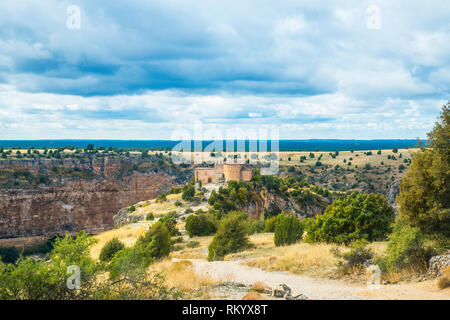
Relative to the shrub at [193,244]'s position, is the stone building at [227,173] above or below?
above

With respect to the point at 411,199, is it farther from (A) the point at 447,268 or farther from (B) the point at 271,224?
(B) the point at 271,224

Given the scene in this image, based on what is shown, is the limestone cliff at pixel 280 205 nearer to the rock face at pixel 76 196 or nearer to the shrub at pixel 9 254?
the shrub at pixel 9 254

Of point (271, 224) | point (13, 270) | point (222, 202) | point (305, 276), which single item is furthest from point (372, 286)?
point (222, 202)

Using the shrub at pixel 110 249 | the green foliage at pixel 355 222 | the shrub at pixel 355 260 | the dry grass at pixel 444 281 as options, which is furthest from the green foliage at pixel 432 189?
the shrub at pixel 110 249

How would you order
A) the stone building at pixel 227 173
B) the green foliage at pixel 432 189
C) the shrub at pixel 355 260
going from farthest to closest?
the stone building at pixel 227 173 < the shrub at pixel 355 260 < the green foliage at pixel 432 189

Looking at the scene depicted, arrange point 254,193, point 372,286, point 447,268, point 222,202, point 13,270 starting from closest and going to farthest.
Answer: point 13,270, point 447,268, point 372,286, point 222,202, point 254,193

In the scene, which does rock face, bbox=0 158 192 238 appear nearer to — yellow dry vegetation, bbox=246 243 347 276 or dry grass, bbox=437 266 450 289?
yellow dry vegetation, bbox=246 243 347 276
